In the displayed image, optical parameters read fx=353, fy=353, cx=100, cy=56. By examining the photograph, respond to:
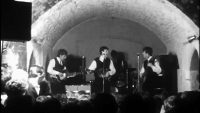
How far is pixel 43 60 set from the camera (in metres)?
11.0

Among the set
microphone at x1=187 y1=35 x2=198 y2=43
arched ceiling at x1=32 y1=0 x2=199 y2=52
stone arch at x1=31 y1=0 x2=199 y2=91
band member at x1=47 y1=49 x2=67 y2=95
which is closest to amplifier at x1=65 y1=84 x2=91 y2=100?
band member at x1=47 y1=49 x2=67 y2=95

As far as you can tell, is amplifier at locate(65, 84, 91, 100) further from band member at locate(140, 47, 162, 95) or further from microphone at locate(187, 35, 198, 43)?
microphone at locate(187, 35, 198, 43)

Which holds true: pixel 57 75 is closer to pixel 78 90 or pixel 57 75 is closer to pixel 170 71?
pixel 78 90

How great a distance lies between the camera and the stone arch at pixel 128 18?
9.82m

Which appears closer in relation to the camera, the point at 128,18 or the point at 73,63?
the point at 128,18

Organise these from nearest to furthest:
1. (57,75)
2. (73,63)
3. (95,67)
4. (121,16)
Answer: (57,75) < (95,67) < (121,16) < (73,63)

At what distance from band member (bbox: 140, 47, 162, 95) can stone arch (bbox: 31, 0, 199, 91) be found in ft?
2.74

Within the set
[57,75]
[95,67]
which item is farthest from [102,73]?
[57,75]

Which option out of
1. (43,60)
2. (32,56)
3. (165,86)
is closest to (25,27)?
(32,56)

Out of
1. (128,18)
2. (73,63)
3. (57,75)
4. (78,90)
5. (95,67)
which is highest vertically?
(128,18)

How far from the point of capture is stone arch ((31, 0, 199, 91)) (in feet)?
32.2

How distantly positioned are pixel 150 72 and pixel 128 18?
2.53m

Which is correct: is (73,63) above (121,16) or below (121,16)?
below

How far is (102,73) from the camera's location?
10914 millimetres
